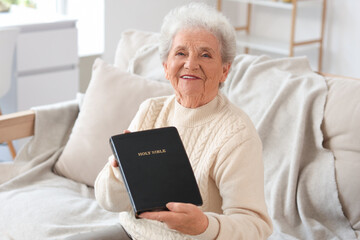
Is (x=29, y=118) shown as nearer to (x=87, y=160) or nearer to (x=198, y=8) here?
(x=87, y=160)

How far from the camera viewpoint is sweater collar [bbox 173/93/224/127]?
1.37m

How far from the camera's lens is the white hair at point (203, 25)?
1.33 metres

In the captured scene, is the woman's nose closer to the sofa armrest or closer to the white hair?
the white hair

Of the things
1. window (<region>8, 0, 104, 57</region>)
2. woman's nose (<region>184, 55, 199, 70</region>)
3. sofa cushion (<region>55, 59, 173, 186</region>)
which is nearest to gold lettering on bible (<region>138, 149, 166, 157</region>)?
woman's nose (<region>184, 55, 199, 70</region>)

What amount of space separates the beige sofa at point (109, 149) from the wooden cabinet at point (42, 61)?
3.89ft

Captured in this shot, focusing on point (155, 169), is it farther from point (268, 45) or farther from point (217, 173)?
point (268, 45)

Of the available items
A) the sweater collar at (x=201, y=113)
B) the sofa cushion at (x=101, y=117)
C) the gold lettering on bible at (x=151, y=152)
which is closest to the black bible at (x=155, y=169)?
the gold lettering on bible at (x=151, y=152)

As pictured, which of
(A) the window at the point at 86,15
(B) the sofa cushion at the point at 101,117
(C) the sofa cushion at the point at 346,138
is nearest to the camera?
(C) the sofa cushion at the point at 346,138

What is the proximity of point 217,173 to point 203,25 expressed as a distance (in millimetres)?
338

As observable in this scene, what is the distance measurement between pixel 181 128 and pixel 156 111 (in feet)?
0.37

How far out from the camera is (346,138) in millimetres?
1738

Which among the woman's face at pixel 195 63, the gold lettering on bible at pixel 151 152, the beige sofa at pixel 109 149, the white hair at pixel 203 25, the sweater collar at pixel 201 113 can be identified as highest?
the white hair at pixel 203 25

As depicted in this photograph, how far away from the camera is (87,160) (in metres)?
2.08

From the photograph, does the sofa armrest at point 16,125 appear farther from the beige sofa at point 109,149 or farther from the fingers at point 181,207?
the fingers at point 181,207
